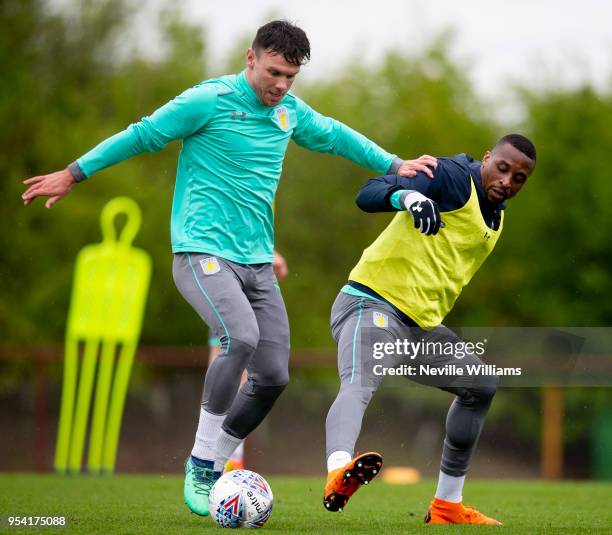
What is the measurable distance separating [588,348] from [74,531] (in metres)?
11.2

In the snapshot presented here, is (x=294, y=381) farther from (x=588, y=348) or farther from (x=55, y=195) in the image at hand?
(x=55, y=195)

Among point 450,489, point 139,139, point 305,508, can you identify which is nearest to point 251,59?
point 139,139

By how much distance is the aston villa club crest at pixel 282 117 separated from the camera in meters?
5.59

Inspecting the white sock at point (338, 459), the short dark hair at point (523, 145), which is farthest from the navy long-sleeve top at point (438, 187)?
the white sock at point (338, 459)

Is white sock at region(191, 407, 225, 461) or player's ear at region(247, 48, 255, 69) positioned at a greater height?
player's ear at region(247, 48, 255, 69)

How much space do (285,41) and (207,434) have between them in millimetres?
2045

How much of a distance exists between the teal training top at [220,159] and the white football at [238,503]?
1138 millimetres

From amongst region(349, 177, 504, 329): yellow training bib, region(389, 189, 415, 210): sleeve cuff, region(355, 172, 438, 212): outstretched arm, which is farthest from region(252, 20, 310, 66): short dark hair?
region(349, 177, 504, 329): yellow training bib

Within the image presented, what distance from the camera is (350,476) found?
4555 millimetres

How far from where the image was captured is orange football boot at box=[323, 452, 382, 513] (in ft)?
14.7

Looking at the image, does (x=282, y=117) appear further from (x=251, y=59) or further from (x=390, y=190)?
(x=390, y=190)

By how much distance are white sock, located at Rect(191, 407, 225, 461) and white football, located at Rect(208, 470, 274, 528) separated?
264mm

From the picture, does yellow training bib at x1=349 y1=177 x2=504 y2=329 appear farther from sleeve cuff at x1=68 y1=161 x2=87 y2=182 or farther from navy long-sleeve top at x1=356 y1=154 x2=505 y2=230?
sleeve cuff at x1=68 y1=161 x2=87 y2=182

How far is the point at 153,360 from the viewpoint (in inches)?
587
